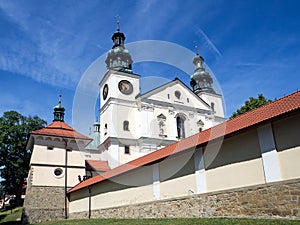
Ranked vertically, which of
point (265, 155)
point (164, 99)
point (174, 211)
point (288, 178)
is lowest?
point (174, 211)

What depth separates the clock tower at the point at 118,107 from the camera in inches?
1209

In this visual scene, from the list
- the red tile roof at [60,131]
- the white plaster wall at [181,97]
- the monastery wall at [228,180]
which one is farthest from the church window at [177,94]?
the monastery wall at [228,180]

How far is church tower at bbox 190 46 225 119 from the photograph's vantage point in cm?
3922

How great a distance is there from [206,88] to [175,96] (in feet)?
28.0

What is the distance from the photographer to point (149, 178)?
13.2 metres

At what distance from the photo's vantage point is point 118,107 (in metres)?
32.2

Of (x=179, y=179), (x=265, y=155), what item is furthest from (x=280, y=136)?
(x=179, y=179)

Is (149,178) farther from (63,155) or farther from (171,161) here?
(63,155)

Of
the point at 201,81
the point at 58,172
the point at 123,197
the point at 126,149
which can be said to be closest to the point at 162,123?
the point at 126,149

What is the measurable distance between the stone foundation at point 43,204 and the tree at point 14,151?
10.7 m

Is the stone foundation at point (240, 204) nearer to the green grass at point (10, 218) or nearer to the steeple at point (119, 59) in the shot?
the green grass at point (10, 218)

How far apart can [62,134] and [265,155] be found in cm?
1781

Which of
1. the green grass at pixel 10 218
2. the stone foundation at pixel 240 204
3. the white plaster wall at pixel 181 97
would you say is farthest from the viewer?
the white plaster wall at pixel 181 97

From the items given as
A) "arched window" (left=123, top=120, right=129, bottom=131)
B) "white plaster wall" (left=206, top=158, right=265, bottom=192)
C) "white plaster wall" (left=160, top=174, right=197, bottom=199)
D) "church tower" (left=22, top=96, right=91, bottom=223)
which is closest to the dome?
"arched window" (left=123, top=120, right=129, bottom=131)
